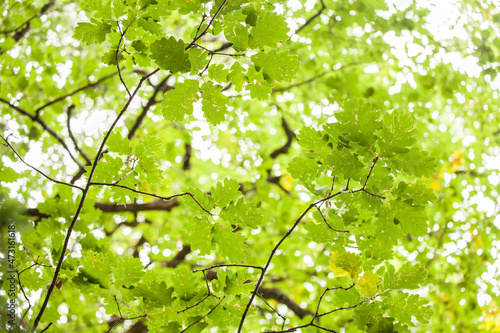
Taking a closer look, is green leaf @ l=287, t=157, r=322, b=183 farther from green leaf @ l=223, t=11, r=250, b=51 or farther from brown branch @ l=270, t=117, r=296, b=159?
brown branch @ l=270, t=117, r=296, b=159

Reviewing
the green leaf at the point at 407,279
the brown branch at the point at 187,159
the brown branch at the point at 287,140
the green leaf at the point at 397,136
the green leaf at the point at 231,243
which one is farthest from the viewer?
the brown branch at the point at 187,159

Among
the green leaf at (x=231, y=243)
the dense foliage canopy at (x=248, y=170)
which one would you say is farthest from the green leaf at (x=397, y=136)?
the green leaf at (x=231, y=243)

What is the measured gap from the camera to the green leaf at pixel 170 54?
1030 millimetres

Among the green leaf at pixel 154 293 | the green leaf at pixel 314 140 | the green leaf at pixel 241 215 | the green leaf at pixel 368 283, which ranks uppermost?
the green leaf at pixel 314 140

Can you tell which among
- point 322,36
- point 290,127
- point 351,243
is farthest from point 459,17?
point 351,243

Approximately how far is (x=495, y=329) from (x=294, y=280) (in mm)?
2351

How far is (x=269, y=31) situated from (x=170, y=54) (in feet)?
1.13

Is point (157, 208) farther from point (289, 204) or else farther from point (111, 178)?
point (111, 178)

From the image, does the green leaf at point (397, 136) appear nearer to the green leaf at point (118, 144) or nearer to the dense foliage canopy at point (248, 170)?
the dense foliage canopy at point (248, 170)

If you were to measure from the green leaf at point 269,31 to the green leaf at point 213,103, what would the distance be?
208 mm

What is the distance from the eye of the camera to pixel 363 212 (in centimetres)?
134

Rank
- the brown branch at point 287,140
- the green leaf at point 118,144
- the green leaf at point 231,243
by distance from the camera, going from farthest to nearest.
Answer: the brown branch at point 287,140 < the green leaf at point 118,144 < the green leaf at point 231,243

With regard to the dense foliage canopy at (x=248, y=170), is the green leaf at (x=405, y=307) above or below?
below

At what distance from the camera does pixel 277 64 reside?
114cm
